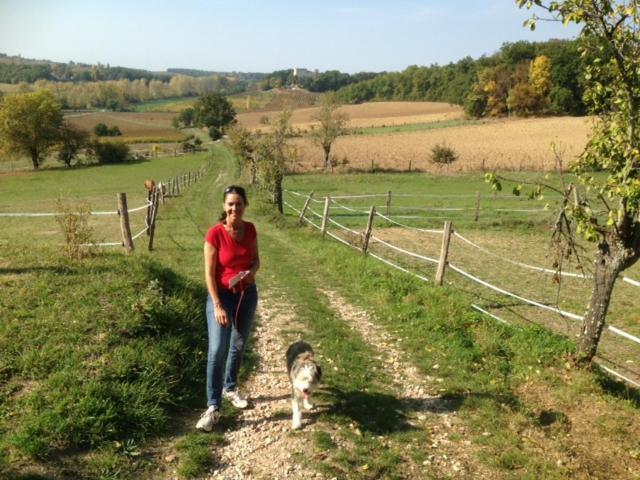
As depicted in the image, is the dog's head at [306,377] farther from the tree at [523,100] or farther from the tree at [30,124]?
the tree at [523,100]

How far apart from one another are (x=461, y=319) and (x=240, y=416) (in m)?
4.23

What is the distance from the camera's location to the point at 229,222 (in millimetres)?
4766

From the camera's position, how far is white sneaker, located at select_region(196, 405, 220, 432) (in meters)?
4.87

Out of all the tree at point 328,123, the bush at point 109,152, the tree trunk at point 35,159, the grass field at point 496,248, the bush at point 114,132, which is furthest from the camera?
the bush at point 114,132

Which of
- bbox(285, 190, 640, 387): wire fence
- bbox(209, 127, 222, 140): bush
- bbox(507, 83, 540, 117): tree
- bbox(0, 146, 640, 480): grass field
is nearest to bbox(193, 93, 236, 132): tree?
bbox(209, 127, 222, 140): bush

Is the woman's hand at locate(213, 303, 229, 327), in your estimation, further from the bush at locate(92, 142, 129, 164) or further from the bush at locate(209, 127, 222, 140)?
the bush at locate(209, 127, 222, 140)

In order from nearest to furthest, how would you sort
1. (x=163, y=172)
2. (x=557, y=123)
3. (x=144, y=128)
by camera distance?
(x=163, y=172) < (x=557, y=123) < (x=144, y=128)

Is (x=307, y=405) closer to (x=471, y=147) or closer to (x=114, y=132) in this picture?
(x=471, y=147)

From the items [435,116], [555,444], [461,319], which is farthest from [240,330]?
[435,116]

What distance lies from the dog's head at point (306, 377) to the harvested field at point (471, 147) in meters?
37.4

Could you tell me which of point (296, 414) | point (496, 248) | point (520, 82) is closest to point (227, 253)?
point (296, 414)

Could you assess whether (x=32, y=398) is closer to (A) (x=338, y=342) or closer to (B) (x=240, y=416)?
(B) (x=240, y=416)

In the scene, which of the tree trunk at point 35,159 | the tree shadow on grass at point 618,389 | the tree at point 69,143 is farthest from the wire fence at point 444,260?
the tree trunk at point 35,159

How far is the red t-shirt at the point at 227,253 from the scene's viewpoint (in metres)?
4.75
